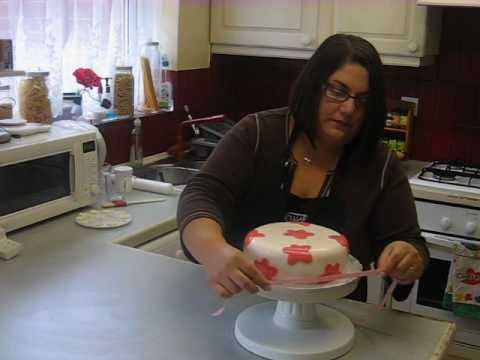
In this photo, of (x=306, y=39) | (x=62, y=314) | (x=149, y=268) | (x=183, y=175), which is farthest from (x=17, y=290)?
(x=306, y=39)

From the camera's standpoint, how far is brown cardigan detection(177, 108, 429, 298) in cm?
150

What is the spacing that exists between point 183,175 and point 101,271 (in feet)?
3.73

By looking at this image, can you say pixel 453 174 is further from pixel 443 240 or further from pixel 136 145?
pixel 136 145

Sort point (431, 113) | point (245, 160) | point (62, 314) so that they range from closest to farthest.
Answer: point (62, 314) < point (245, 160) < point (431, 113)

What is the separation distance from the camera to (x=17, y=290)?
5.04 ft

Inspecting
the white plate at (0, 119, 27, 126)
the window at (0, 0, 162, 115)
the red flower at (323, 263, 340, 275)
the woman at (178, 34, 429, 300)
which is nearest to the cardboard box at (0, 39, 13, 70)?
the white plate at (0, 119, 27, 126)

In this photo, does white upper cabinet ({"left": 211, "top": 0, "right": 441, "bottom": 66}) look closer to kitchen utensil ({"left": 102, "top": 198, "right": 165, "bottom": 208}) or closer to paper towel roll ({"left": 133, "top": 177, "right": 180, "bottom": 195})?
paper towel roll ({"left": 133, "top": 177, "right": 180, "bottom": 195})

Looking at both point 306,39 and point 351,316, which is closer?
point 351,316

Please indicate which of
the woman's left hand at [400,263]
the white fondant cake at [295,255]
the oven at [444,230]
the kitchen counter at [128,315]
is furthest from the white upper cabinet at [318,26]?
the white fondant cake at [295,255]

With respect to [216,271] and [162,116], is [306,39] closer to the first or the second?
[162,116]

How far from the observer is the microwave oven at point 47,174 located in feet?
6.24

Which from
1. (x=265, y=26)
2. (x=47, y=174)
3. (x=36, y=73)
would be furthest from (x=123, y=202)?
(x=265, y=26)

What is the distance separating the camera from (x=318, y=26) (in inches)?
112

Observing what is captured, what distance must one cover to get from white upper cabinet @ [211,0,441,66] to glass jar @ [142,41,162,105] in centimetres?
31
